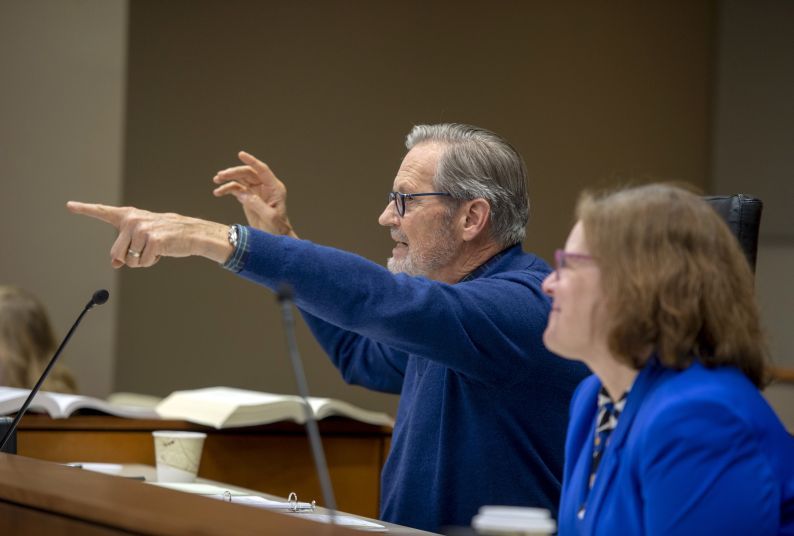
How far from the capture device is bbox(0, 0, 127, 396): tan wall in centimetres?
463

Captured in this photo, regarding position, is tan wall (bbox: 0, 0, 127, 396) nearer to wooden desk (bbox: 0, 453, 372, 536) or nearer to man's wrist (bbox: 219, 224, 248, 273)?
man's wrist (bbox: 219, 224, 248, 273)

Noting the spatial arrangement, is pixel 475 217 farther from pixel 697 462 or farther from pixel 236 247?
pixel 697 462

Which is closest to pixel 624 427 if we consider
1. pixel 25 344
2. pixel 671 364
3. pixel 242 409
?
pixel 671 364

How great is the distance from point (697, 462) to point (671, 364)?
0.14 metres

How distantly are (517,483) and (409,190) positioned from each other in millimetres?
627

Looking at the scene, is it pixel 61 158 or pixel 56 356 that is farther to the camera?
pixel 61 158

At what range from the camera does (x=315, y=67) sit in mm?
5250

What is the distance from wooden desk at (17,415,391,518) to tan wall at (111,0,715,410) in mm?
2337

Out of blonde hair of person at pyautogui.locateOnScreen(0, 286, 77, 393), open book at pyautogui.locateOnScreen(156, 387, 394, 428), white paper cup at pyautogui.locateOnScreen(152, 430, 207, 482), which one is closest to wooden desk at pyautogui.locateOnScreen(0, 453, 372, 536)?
white paper cup at pyautogui.locateOnScreen(152, 430, 207, 482)

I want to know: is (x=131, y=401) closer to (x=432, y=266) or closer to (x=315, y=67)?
(x=315, y=67)

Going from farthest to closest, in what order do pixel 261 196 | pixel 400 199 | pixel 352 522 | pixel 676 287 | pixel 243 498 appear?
pixel 261 196 → pixel 400 199 → pixel 243 498 → pixel 352 522 → pixel 676 287

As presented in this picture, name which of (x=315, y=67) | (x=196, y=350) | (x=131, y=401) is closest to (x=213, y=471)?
(x=131, y=401)

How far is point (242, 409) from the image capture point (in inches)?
98.3

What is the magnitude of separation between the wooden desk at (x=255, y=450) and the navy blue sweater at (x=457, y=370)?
1.18 feet
